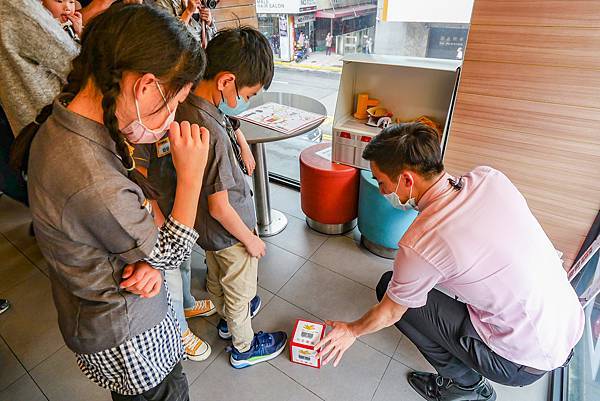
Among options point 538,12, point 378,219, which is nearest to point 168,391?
point 378,219

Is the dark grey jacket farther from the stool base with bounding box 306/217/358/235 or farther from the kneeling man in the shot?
the stool base with bounding box 306/217/358/235

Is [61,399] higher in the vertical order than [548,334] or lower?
lower

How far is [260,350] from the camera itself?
1597 millimetres

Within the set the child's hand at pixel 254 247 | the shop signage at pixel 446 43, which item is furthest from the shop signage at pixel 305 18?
the child's hand at pixel 254 247

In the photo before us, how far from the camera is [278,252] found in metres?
2.26

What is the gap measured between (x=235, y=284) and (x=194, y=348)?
0.48 metres

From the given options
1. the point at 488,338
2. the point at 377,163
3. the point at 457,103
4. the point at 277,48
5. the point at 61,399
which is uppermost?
the point at 277,48

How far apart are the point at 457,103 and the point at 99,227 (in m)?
1.55

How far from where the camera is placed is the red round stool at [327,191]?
84.1 inches

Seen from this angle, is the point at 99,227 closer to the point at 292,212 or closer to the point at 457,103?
the point at 457,103

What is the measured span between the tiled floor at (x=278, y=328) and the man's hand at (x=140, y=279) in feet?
3.04

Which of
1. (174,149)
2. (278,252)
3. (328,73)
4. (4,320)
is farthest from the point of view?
(328,73)

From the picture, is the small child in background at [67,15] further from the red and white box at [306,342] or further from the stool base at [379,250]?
the stool base at [379,250]

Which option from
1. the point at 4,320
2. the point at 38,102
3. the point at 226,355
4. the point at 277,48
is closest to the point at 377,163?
the point at 226,355
